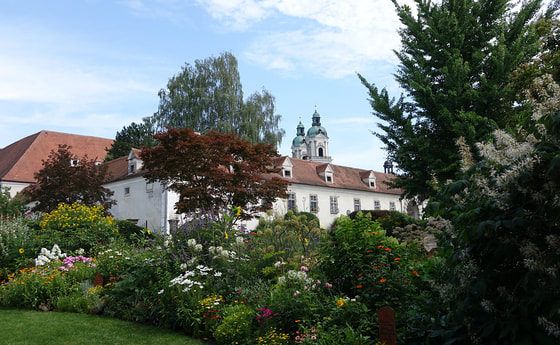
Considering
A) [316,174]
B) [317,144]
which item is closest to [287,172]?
[316,174]

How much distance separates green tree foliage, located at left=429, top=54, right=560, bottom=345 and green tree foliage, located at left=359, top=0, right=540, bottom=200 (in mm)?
7939

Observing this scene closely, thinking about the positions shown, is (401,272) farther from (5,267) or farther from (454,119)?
(5,267)

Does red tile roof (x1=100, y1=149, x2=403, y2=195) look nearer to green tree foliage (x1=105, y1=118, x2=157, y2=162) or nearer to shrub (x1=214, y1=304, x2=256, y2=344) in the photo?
green tree foliage (x1=105, y1=118, x2=157, y2=162)

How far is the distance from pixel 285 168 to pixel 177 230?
23989mm

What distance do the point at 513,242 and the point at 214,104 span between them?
28.6 metres

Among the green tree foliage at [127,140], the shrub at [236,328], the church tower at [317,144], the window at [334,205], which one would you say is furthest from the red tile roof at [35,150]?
the church tower at [317,144]

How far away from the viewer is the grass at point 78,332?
562 cm

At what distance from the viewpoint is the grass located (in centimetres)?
562

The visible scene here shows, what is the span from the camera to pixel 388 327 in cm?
375

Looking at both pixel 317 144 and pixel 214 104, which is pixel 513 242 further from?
pixel 317 144

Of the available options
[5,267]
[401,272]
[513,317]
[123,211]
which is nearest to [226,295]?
[401,272]

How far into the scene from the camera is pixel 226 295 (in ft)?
20.7

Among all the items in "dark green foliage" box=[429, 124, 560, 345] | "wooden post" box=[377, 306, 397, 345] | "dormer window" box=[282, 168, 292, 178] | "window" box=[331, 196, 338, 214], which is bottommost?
"wooden post" box=[377, 306, 397, 345]

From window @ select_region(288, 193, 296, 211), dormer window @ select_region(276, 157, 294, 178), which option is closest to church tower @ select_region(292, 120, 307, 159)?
dormer window @ select_region(276, 157, 294, 178)
